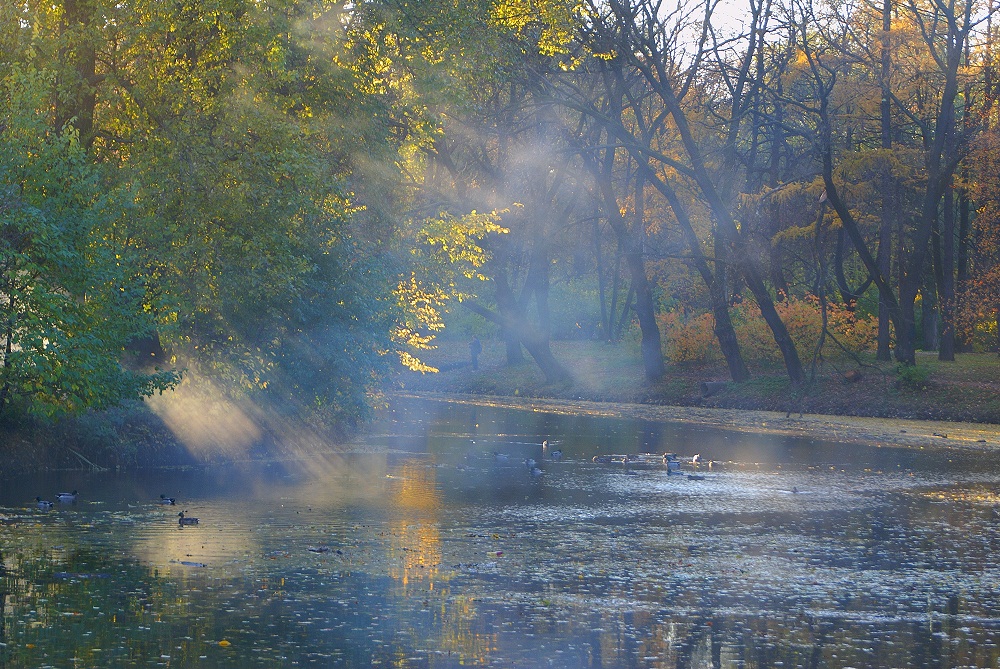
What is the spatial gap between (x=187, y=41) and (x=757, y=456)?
52.4ft

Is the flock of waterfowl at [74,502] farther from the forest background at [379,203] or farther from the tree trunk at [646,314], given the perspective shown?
the tree trunk at [646,314]

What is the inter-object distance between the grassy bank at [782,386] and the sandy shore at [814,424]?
2.77 ft

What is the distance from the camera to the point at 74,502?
63.5ft

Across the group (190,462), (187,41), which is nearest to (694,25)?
(187,41)

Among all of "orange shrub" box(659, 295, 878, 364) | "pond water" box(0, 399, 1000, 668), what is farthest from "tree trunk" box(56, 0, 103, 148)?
"orange shrub" box(659, 295, 878, 364)

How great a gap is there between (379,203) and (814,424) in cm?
1712

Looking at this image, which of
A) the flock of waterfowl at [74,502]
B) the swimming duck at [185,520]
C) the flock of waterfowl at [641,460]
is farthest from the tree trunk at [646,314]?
the swimming duck at [185,520]

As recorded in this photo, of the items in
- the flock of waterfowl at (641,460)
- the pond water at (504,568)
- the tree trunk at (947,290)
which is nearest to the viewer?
the pond water at (504,568)

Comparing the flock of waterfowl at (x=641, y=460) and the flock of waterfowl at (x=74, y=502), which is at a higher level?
the flock of waterfowl at (x=641, y=460)

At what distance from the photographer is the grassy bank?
136 ft

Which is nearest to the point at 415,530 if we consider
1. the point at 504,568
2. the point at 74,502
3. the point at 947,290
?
the point at 504,568

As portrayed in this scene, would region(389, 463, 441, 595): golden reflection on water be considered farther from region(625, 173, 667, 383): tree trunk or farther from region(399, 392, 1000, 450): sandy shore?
region(625, 173, 667, 383): tree trunk

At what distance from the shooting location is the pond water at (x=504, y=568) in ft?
34.8

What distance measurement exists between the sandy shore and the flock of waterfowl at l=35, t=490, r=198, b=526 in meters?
20.2
